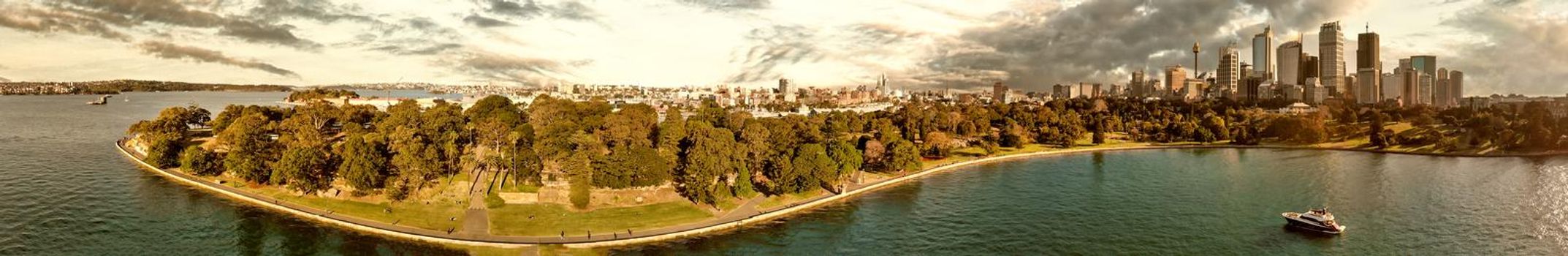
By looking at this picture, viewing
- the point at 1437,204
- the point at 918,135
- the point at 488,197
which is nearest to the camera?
the point at 488,197

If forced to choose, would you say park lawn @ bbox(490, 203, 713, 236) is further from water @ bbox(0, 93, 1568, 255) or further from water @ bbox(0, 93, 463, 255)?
water @ bbox(0, 93, 463, 255)

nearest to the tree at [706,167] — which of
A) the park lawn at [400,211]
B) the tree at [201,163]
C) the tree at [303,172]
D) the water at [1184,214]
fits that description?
the water at [1184,214]

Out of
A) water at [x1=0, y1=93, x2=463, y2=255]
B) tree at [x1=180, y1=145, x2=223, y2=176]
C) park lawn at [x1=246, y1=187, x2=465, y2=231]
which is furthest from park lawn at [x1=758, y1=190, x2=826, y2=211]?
tree at [x1=180, y1=145, x2=223, y2=176]

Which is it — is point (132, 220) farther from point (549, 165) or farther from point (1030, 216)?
point (1030, 216)

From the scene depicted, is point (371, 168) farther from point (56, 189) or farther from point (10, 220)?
point (56, 189)

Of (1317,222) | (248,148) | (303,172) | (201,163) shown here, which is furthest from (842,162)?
(201,163)

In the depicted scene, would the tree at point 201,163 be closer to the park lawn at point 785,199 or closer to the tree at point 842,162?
the park lawn at point 785,199

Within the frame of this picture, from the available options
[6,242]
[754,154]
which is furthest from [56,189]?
[754,154]
